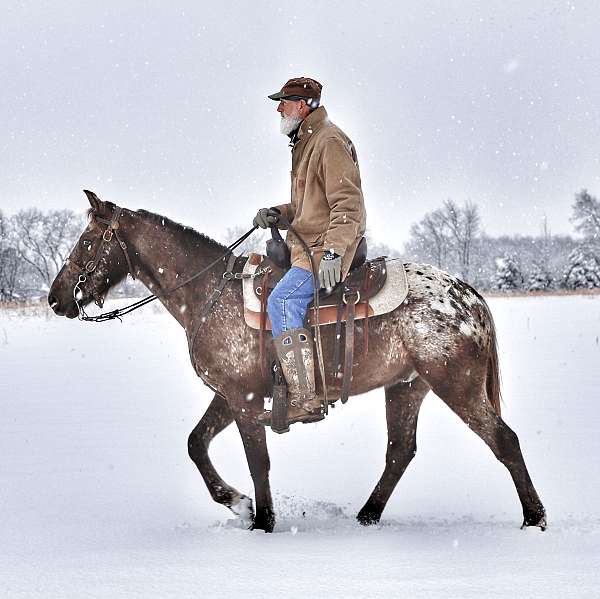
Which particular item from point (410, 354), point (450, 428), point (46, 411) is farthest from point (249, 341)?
point (46, 411)

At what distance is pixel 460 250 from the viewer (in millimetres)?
90062

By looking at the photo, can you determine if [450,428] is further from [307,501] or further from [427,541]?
[427,541]

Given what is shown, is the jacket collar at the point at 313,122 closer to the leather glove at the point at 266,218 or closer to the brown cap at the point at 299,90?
the brown cap at the point at 299,90

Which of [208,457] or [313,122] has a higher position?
[313,122]

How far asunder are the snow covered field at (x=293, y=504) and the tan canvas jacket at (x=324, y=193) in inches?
75.4

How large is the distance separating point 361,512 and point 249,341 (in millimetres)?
1566

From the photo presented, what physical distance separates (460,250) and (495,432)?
8826cm

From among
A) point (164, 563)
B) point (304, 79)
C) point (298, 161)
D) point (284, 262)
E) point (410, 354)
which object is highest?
point (304, 79)

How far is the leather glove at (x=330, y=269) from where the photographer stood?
4.36 meters

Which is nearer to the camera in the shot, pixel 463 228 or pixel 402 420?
pixel 402 420

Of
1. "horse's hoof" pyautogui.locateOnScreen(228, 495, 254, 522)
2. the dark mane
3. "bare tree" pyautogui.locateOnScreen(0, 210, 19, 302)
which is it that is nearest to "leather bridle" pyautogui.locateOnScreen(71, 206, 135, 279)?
the dark mane

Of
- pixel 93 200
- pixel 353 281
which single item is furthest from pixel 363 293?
pixel 93 200

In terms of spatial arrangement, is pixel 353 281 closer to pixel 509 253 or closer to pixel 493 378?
pixel 493 378

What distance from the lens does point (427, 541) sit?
4.17 metres
